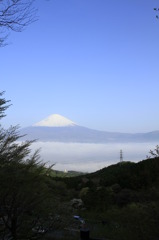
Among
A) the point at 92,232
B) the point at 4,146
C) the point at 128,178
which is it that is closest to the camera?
the point at 4,146

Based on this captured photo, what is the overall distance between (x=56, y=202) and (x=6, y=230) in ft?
4.27

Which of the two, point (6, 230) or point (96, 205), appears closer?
point (6, 230)

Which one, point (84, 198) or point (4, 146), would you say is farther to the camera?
point (84, 198)

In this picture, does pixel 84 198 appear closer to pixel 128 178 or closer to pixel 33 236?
pixel 128 178

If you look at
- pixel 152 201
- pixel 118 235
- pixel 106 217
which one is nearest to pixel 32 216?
pixel 152 201

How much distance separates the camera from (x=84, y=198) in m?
19.8

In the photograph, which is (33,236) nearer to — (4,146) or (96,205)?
(4,146)

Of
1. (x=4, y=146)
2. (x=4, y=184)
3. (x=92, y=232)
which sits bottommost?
(x=92, y=232)

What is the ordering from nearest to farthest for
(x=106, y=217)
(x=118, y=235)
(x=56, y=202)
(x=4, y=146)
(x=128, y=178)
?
(x=4, y=146) < (x=56, y=202) < (x=118, y=235) < (x=106, y=217) < (x=128, y=178)

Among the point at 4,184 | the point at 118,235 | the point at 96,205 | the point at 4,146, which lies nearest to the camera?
the point at 4,184

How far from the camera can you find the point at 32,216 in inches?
320

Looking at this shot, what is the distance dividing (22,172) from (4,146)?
0.69 metres

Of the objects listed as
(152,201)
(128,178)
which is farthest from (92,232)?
(128,178)

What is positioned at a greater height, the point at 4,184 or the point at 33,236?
the point at 4,184
